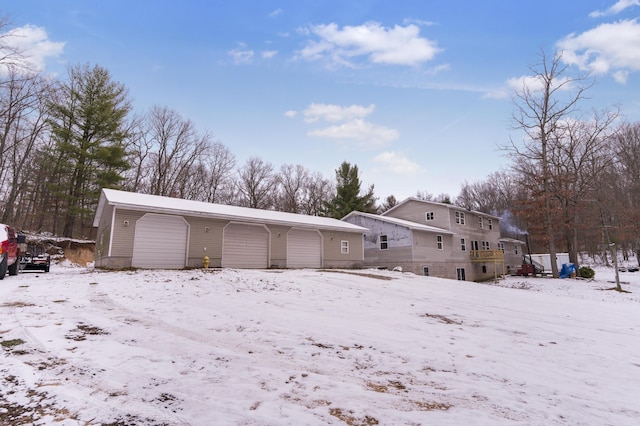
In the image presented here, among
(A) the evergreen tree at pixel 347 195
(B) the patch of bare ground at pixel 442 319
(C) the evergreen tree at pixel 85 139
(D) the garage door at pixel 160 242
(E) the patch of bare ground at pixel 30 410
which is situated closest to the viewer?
(E) the patch of bare ground at pixel 30 410

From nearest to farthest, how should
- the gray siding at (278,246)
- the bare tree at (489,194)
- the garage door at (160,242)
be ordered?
the garage door at (160,242) → the gray siding at (278,246) → the bare tree at (489,194)

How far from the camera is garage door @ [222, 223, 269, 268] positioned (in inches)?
669

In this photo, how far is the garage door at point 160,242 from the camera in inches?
555

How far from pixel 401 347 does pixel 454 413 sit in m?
2.14

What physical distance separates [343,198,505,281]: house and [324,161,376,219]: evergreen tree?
281 inches

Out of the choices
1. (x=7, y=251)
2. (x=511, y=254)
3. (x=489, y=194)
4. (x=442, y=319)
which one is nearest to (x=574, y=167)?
(x=511, y=254)

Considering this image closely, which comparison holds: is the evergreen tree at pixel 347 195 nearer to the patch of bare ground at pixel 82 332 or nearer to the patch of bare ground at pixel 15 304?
the patch of bare ground at pixel 15 304

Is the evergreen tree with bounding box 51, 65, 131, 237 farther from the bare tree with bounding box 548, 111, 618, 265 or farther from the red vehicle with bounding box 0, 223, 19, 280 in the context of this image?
the bare tree with bounding box 548, 111, 618, 265

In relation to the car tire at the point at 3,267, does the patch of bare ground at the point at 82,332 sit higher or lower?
lower

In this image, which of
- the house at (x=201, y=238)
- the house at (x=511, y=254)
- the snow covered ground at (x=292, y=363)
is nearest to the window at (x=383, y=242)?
the house at (x=201, y=238)

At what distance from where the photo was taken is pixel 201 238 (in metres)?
16.0

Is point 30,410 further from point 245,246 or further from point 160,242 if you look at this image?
point 245,246

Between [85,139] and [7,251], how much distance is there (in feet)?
56.6

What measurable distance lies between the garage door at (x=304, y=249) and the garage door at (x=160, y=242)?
Answer: 653 cm
